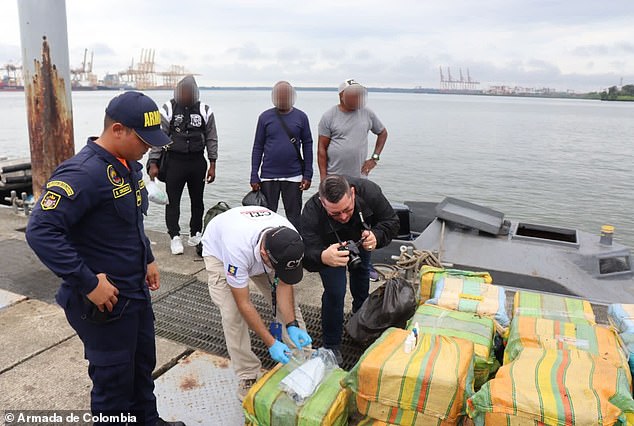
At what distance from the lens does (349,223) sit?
134 inches

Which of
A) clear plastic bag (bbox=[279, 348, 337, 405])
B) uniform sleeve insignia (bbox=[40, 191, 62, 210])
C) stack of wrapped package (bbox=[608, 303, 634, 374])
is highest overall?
uniform sleeve insignia (bbox=[40, 191, 62, 210])

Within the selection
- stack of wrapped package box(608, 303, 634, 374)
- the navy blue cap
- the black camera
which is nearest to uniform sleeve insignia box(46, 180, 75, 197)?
the navy blue cap

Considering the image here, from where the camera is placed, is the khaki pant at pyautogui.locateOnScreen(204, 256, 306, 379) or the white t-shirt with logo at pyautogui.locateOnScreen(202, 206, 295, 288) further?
the khaki pant at pyautogui.locateOnScreen(204, 256, 306, 379)

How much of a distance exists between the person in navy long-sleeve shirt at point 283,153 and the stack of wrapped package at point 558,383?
111 inches

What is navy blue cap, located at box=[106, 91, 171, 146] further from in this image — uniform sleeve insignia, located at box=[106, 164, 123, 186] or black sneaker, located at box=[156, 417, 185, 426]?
black sneaker, located at box=[156, 417, 185, 426]

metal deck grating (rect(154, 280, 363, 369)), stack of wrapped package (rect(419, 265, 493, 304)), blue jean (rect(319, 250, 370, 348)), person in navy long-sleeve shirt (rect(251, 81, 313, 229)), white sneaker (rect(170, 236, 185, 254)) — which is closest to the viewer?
blue jean (rect(319, 250, 370, 348))

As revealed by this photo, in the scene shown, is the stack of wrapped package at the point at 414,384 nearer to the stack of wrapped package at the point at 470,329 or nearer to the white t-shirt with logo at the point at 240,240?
the stack of wrapped package at the point at 470,329

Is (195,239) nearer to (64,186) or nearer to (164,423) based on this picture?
(164,423)

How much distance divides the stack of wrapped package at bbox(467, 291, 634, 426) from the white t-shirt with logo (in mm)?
1266

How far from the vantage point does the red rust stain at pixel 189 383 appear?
314 cm

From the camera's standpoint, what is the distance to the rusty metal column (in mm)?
5737

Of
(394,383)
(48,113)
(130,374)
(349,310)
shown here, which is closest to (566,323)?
(394,383)

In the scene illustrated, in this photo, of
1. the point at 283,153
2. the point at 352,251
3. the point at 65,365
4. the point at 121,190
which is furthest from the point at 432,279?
the point at 65,365

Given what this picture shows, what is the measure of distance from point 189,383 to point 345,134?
2645mm
